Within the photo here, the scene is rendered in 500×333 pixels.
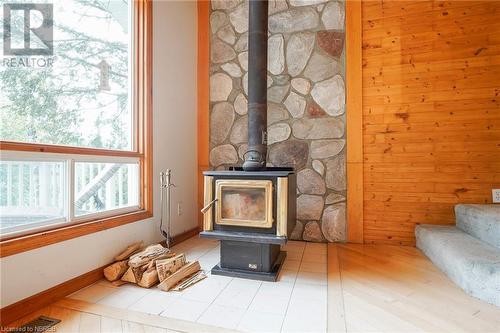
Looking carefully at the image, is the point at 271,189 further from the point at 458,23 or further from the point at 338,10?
the point at 458,23

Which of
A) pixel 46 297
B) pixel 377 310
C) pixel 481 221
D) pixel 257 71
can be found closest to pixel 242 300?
pixel 377 310

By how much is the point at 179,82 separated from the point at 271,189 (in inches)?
65.6

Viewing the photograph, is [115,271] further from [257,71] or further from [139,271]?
[257,71]

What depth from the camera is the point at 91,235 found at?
5.94ft

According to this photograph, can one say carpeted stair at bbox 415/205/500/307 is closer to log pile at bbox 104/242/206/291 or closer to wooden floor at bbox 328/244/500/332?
wooden floor at bbox 328/244/500/332

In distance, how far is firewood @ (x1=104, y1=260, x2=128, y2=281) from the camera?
1.85 meters

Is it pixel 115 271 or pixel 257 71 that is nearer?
pixel 115 271

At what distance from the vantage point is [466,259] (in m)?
1.68

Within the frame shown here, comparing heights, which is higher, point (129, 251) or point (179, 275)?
point (129, 251)

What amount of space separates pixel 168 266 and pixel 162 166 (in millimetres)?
1038

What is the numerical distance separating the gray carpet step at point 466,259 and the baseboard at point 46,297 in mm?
2435

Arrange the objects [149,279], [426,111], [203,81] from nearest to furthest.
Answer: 1. [149,279]
2. [426,111]
3. [203,81]

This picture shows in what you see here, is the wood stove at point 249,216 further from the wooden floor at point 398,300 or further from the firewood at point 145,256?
the wooden floor at point 398,300

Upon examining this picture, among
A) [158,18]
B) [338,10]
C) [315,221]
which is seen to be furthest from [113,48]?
[315,221]
